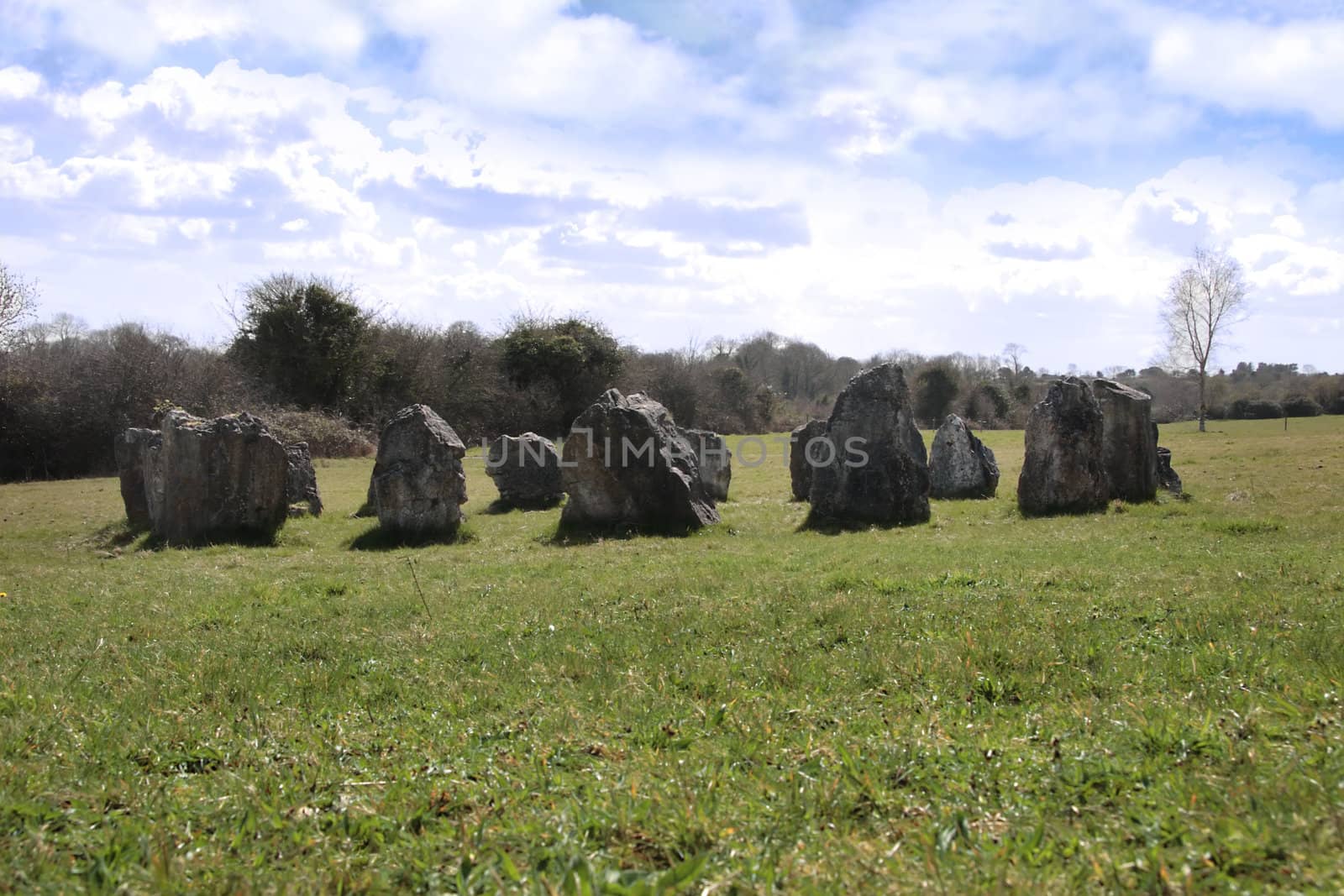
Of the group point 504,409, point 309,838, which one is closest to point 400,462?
point 309,838

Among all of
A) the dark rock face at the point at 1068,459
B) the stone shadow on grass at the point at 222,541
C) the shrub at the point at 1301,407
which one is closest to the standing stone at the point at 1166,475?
the dark rock face at the point at 1068,459

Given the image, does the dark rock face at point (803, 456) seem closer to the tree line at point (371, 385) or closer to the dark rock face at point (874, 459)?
the dark rock face at point (874, 459)

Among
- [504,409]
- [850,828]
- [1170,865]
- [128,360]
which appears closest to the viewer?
[1170,865]

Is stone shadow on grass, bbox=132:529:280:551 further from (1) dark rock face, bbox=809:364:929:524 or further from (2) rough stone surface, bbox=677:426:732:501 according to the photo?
(1) dark rock face, bbox=809:364:929:524

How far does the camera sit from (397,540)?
16.2m

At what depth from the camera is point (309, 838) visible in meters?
4.27

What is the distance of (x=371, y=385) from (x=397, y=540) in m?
28.7

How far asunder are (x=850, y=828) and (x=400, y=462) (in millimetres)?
13638

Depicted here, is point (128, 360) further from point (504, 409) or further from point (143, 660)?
point (143, 660)

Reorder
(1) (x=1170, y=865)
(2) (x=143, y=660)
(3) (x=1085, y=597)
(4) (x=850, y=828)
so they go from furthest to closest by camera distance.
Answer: (3) (x=1085, y=597), (2) (x=143, y=660), (4) (x=850, y=828), (1) (x=1170, y=865)

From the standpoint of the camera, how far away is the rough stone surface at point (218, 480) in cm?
1592

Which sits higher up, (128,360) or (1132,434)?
(128,360)

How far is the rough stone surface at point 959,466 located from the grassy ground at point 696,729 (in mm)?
9422

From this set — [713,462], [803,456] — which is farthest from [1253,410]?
Result: [713,462]
